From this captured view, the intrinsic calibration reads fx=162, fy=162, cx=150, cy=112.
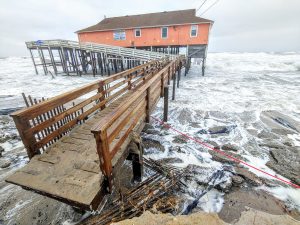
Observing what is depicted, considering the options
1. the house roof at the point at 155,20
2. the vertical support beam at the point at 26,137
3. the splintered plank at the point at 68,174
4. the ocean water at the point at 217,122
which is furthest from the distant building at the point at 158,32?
the vertical support beam at the point at 26,137

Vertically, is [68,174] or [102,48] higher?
[102,48]

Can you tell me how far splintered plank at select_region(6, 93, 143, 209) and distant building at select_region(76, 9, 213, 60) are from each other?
20.9m

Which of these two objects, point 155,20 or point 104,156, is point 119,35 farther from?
point 104,156

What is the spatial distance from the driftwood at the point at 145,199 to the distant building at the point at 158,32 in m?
20.3

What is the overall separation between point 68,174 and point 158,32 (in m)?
22.9

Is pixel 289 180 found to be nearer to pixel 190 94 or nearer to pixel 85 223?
pixel 85 223

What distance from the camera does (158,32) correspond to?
2202cm

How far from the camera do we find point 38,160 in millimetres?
2951

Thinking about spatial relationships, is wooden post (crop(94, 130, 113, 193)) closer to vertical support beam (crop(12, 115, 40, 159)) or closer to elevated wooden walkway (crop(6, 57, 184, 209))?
elevated wooden walkway (crop(6, 57, 184, 209))

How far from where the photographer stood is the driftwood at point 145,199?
2.96 metres

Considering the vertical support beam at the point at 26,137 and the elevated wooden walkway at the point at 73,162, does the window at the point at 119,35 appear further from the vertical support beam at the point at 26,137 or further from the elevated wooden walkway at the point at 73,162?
the vertical support beam at the point at 26,137

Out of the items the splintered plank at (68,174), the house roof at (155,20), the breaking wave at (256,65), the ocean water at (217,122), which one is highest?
the house roof at (155,20)

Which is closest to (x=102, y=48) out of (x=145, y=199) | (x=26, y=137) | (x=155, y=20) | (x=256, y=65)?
(x=155, y=20)

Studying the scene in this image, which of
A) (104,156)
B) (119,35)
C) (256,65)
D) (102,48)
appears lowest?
(256,65)
